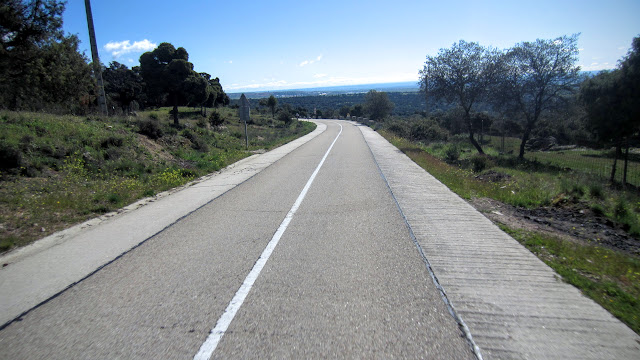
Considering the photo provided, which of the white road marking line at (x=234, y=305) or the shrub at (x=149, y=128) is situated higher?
the shrub at (x=149, y=128)

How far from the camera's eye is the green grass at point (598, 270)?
3.78 m

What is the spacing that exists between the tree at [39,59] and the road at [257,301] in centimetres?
1521

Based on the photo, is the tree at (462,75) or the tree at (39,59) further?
the tree at (462,75)

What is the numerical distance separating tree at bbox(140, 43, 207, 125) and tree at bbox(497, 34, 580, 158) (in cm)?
2379

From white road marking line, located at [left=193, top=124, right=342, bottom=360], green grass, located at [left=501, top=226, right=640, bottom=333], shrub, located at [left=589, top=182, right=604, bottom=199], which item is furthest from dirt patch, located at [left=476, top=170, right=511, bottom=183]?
white road marking line, located at [left=193, top=124, right=342, bottom=360]

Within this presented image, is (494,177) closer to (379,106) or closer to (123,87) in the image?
(123,87)

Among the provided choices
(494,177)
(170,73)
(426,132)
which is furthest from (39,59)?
(426,132)

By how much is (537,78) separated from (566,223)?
2368 cm

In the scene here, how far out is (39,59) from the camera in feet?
53.0

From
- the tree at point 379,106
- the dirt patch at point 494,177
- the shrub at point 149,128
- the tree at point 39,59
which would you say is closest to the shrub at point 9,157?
the shrub at point 149,128

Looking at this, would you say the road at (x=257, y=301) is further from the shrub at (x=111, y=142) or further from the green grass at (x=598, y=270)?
the shrub at (x=111, y=142)

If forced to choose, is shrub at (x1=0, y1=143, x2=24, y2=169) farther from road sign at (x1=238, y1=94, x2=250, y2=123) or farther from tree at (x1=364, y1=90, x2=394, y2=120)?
tree at (x1=364, y1=90, x2=394, y2=120)

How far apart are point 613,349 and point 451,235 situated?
3.11 m

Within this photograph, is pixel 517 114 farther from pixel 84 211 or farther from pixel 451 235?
pixel 84 211
